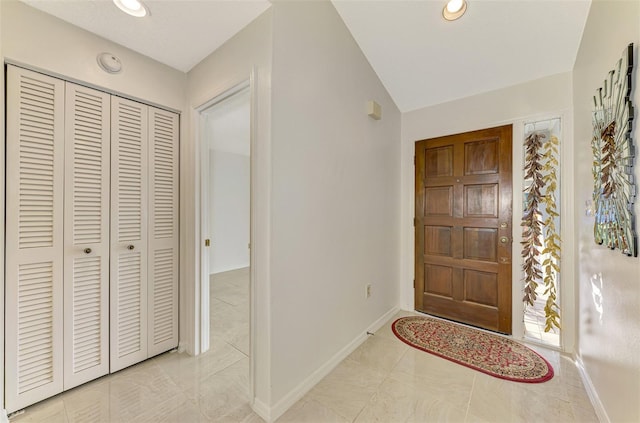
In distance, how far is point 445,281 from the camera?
2.82 meters

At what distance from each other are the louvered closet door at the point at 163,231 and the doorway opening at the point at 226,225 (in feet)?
0.79

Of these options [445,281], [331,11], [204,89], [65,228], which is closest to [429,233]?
[445,281]

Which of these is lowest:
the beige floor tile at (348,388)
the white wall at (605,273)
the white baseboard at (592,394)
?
the beige floor tile at (348,388)

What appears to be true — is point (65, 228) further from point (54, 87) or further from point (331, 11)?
point (331, 11)

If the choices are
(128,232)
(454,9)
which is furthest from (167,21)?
(454,9)

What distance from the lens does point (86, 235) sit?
1726 mm

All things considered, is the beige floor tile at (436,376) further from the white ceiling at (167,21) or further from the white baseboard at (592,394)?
the white ceiling at (167,21)

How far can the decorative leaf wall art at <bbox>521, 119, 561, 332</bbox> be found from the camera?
228 cm

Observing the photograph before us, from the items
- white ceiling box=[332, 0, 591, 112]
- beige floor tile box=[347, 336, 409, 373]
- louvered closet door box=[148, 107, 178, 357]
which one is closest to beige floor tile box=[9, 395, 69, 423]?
louvered closet door box=[148, 107, 178, 357]

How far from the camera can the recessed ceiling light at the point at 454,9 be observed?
184 cm

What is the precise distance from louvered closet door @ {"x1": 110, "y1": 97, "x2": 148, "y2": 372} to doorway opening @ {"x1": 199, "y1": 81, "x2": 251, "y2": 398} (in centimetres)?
41

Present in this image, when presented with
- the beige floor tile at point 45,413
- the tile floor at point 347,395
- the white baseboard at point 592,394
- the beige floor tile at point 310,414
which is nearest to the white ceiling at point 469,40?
the white baseboard at point 592,394

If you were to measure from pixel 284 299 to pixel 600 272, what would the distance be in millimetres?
1891

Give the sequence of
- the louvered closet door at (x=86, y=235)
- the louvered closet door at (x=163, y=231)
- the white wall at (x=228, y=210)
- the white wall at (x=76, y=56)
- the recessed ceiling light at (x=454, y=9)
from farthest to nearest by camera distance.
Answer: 1. the white wall at (x=228, y=210)
2. the louvered closet door at (x=163, y=231)
3. the recessed ceiling light at (x=454, y=9)
4. the louvered closet door at (x=86, y=235)
5. the white wall at (x=76, y=56)
